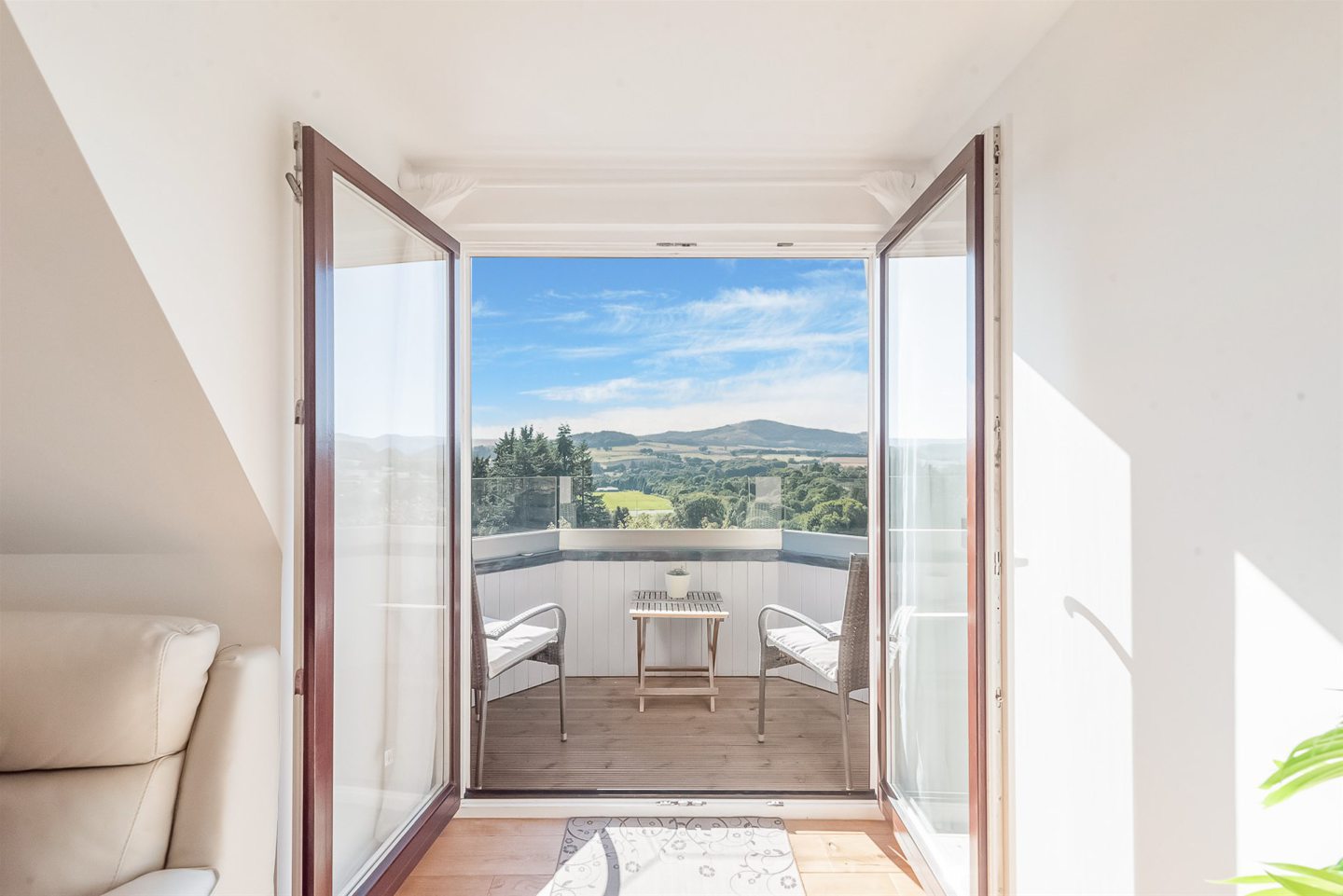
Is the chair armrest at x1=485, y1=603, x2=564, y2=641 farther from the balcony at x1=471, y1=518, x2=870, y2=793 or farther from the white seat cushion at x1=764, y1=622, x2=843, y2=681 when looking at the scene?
the white seat cushion at x1=764, y1=622, x2=843, y2=681

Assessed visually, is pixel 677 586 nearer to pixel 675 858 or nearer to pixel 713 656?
pixel 713 656

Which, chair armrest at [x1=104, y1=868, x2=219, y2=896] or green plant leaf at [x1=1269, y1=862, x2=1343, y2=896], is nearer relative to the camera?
green plant leaf at [x1=1269, y1=862, x2=1343, y2=896]

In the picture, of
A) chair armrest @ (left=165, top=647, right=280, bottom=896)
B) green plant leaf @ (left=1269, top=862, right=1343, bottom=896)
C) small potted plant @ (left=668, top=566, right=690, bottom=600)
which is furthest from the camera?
small potted plant @ (left=668, top=566, right=690, bottom=600)

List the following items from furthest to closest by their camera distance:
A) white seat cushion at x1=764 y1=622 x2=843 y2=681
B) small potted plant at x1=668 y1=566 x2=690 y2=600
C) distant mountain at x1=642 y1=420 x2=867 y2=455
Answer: distant mountain at x1=642 y1=420 x2=867 y2=455, small potted plant at x1=668 y1=566 x2=690 y2=600, white seat cushion at x1=764 y1=622 x2=843 y2=681

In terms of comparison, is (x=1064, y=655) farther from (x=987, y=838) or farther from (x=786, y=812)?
(x=786, y=812)

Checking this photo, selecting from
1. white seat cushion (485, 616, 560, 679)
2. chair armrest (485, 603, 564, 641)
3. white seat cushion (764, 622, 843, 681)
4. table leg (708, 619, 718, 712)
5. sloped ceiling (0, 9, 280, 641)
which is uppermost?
sloped ceiling (0, 9, 280, 641)

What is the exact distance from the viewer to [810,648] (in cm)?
303

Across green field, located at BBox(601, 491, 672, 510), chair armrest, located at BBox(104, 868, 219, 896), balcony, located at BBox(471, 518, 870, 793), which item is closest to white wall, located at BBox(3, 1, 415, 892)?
chair armrest, located at BBox(104, 868, 219, 896)

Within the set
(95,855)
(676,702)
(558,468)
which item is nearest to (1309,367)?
(95,855)


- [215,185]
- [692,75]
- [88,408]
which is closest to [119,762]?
[88,408]

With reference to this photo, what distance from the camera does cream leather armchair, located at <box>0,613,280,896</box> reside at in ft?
4.11

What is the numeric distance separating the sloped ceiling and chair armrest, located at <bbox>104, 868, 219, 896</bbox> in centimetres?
51

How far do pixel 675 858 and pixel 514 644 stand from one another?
119 cm

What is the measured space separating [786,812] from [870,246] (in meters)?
2.24
